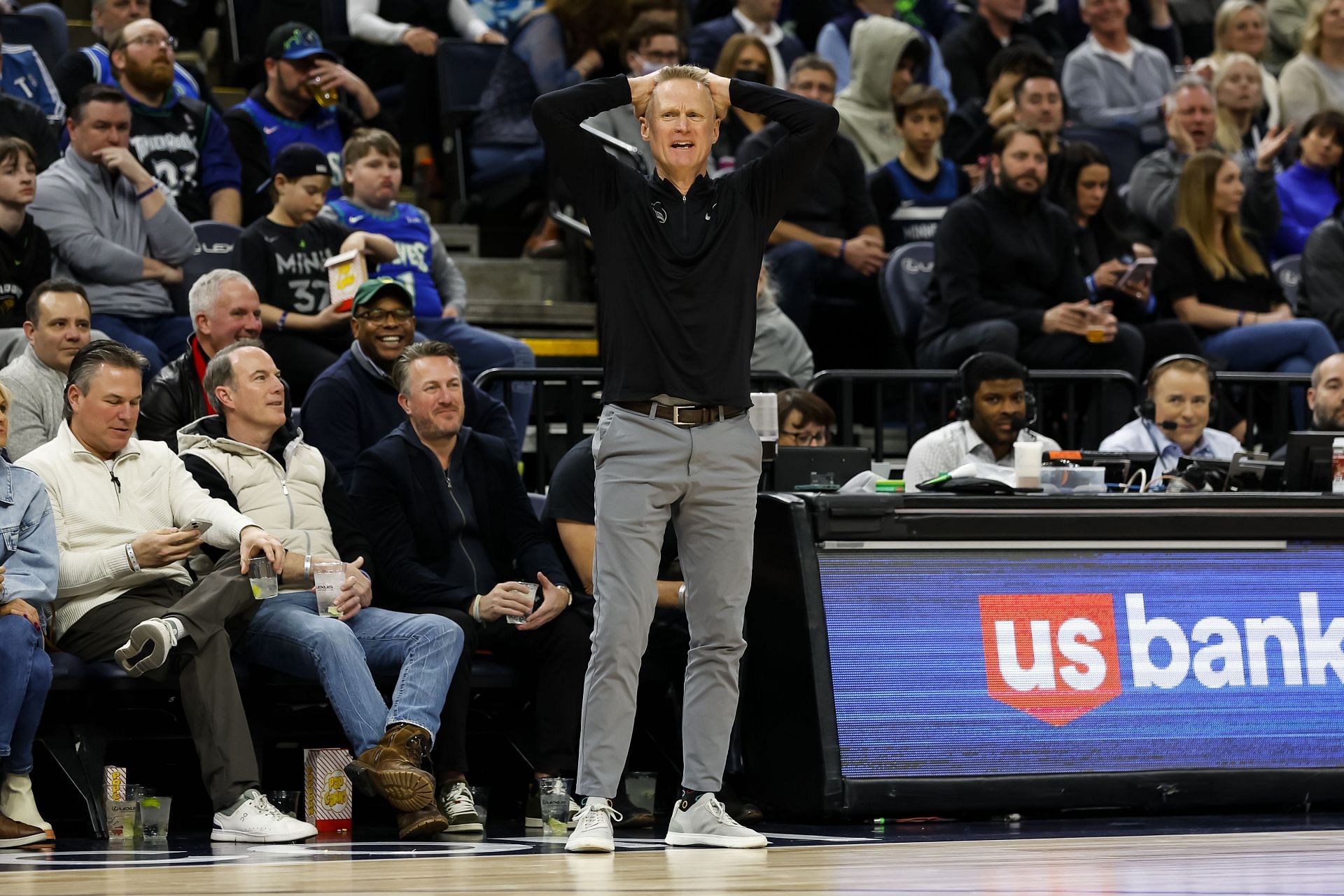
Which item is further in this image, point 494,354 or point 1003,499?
point 494,354

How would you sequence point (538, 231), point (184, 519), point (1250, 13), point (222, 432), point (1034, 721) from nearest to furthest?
1. point (1034, 721)
2. point (184, 519)
3. point (222, 432)
4. point (538, 231)
5. point (1250, 13)

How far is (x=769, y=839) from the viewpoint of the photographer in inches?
197

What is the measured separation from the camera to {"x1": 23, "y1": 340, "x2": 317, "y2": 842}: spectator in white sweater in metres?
5.30

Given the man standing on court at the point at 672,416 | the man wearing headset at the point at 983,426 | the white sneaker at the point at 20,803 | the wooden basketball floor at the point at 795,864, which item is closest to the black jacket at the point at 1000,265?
the man wearing headset at the point at 983,426

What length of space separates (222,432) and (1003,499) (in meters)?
2.58

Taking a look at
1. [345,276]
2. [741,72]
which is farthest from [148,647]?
[741,72]

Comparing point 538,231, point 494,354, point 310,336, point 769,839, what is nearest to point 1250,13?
point 538,231

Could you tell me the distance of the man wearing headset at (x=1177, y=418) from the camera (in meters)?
7.51

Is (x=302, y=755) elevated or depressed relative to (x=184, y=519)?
depressed

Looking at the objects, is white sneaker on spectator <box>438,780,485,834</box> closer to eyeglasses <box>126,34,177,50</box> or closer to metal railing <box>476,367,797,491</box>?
metal railing <box>476,367,797,491</box>

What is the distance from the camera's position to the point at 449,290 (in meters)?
8.43

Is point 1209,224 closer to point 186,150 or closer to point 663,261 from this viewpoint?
point 186,150

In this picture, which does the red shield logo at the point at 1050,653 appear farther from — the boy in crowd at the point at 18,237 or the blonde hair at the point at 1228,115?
the blonde hair at the point at 1228,115

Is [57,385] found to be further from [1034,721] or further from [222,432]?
[1034,721]
